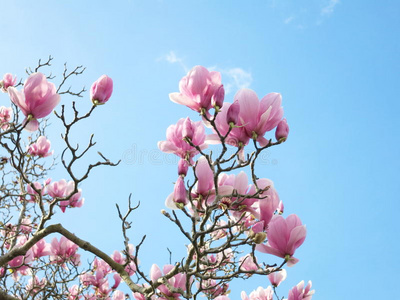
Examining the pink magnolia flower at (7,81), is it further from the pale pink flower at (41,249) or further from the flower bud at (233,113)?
the flower bud at (233,113)

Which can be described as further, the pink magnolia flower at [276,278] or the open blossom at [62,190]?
the open blossom at [62,190]

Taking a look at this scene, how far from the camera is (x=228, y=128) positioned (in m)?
1.69

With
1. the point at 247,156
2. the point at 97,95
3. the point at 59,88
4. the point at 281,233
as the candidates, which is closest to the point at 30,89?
the point at 97,95

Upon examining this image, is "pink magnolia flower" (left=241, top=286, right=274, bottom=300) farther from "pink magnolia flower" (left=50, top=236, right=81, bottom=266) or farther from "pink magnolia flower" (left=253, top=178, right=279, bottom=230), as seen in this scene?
"pink magnolia flower" (left=50, top=236, right=81, bottom=266)

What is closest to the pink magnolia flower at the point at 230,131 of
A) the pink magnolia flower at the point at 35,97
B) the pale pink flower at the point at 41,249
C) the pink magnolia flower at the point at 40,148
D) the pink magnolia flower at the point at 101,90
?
the pink magnolia flower at the point at 101,90

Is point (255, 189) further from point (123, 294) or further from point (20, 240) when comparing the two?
point (20, 240)

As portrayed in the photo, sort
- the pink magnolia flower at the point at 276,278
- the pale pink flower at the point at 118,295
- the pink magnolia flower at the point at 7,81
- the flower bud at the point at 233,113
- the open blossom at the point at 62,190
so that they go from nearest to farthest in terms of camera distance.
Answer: the flower bud at the point at 233,113, the pink magnolia flower at the point at 276,278, the open blossom at the point at 62,190, the pale pink flower at the point at 118,295, the pink magnolia flower at the point at 7,81

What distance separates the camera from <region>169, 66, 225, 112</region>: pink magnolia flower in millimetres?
1623

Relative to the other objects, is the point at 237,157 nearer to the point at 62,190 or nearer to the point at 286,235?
the point at 286,235

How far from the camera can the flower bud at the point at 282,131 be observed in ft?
5.59

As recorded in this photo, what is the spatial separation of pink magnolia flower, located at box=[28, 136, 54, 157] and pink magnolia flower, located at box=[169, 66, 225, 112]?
3399 mm

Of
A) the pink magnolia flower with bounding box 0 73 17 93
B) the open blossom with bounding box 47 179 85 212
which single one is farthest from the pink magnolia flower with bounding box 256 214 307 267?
the pink magnolia flower with bounding box 0 73 17 93

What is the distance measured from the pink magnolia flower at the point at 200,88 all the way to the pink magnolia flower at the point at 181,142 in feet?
0.43

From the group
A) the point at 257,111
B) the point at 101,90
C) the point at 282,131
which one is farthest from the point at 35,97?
the point at 282,131
